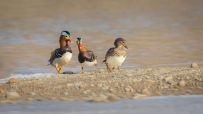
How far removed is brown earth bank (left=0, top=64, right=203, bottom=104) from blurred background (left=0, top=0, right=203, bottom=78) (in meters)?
3.05

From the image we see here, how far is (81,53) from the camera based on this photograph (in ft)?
34.5

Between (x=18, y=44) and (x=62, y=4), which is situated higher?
(x=62, y=4)

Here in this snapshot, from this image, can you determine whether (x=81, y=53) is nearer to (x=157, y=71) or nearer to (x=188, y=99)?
(x=157, y=71)

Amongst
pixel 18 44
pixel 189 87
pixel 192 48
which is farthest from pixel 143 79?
pixel 18 44

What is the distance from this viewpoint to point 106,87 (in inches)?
310

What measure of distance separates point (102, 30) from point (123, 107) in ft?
39.0

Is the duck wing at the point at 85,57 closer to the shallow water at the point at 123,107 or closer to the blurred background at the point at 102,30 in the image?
the blurred background at the point at 102,30

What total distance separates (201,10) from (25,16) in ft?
24.0

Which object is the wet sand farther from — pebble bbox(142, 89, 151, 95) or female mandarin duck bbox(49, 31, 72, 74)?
female mandarin duck bbox(49, 31, 72, 74)

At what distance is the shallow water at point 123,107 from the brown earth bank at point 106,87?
0.19 metres

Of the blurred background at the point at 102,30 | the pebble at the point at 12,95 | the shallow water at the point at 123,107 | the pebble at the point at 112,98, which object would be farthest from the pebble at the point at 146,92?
the blurred background at the point at 102,30

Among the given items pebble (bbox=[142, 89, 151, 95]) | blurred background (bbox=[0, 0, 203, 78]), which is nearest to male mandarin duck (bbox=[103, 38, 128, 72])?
blurred background (bbox=[0, 0, 203, 78])

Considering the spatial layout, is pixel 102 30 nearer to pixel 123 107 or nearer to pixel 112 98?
pixel 112 98

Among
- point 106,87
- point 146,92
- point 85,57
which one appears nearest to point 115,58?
point 85,57
